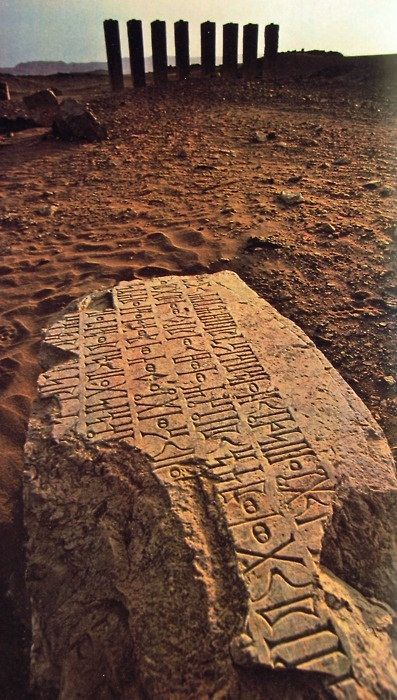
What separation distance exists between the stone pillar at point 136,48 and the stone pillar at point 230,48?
238 cm

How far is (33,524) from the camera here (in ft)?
7.84

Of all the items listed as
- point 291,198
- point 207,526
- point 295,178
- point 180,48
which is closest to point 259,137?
point 295,178

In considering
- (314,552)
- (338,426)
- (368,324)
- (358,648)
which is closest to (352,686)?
(358,648)

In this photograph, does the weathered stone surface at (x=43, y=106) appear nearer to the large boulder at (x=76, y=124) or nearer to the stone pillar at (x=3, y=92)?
the large boulder at (x=76, y=124)

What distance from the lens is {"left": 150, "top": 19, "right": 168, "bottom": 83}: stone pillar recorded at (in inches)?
493

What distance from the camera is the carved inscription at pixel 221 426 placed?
6.07ft

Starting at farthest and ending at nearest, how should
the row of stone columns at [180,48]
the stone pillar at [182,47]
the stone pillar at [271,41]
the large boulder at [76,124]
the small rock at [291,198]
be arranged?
the stone pillar at [271,41] → the stone pillar at [182,47] → the row of stone columns at [180,48] → the large boulder at [76,124] → the small rock at [291,198]

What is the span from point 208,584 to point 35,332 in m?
2.79

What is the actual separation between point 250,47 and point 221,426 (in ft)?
43.5

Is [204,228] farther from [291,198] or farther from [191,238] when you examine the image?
[291,198]

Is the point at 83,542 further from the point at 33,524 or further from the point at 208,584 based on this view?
the point at 208,584

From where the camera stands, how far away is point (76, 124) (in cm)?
847

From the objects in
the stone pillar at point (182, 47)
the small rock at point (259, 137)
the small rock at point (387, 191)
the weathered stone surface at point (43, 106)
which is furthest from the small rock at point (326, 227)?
the stone pillar at point (182, 47)

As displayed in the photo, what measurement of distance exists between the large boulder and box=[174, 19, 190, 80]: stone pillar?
5293mm
